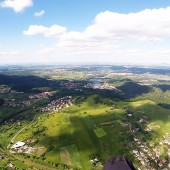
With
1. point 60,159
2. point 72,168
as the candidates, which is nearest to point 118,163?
point 72,168

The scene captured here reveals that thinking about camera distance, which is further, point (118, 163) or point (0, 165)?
point (0, 165)

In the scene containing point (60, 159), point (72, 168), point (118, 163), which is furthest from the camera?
point (60, 159)

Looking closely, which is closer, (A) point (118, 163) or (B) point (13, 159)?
(A) point (118, 163)

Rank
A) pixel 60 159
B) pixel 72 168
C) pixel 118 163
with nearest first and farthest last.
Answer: pixel 118 163
pixel 72 168
pixel 60 159

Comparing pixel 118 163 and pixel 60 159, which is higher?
pixel 118 163

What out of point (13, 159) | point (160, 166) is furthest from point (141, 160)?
point (13, 159)

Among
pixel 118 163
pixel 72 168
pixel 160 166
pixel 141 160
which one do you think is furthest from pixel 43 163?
pixel 118 163

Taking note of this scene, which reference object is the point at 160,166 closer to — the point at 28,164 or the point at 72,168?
the point at 72,168

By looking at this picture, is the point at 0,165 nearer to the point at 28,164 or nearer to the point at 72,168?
the point at 28,164

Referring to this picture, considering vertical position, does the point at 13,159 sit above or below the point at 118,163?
below
